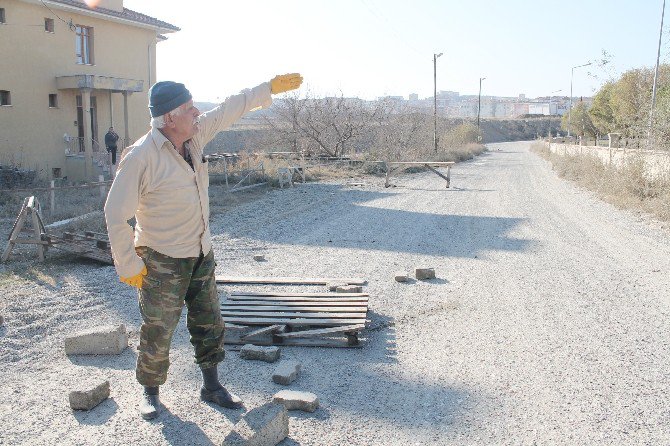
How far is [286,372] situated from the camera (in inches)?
186

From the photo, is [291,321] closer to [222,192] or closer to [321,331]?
[321,331]

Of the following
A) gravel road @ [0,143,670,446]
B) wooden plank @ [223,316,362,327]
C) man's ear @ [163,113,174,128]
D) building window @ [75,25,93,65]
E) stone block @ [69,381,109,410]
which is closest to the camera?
man's ear @ [163,113,174,128]

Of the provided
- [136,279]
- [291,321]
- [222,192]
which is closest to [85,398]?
[136,279]

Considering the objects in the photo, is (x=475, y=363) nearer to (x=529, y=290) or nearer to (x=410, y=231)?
(x=529, y=290)

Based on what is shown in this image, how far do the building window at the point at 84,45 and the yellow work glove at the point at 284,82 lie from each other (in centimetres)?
2180

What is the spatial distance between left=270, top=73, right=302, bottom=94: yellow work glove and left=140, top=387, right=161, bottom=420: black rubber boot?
7.48ft

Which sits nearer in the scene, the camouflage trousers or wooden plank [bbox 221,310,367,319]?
the camouflage trousers

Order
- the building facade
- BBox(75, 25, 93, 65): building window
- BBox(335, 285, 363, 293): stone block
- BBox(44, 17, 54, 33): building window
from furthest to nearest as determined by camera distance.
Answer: BBox(75, 25, 93, 65): building window < BBox(44, 17, 54, 33): building window < the building facade < BBox(335, 285, 363, 293): stone block

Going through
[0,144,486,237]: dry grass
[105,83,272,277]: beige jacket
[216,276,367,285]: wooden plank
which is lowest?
[216,276,367,285]: wooden plank

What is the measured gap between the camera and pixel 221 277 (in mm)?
7945

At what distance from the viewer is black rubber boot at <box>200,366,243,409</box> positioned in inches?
167

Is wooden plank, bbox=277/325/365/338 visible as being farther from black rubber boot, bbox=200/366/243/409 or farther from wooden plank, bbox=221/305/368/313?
black rubber boot, bbox=200/366/243/409

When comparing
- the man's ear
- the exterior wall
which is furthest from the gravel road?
the exterior wall

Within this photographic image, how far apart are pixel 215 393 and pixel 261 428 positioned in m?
0.80
